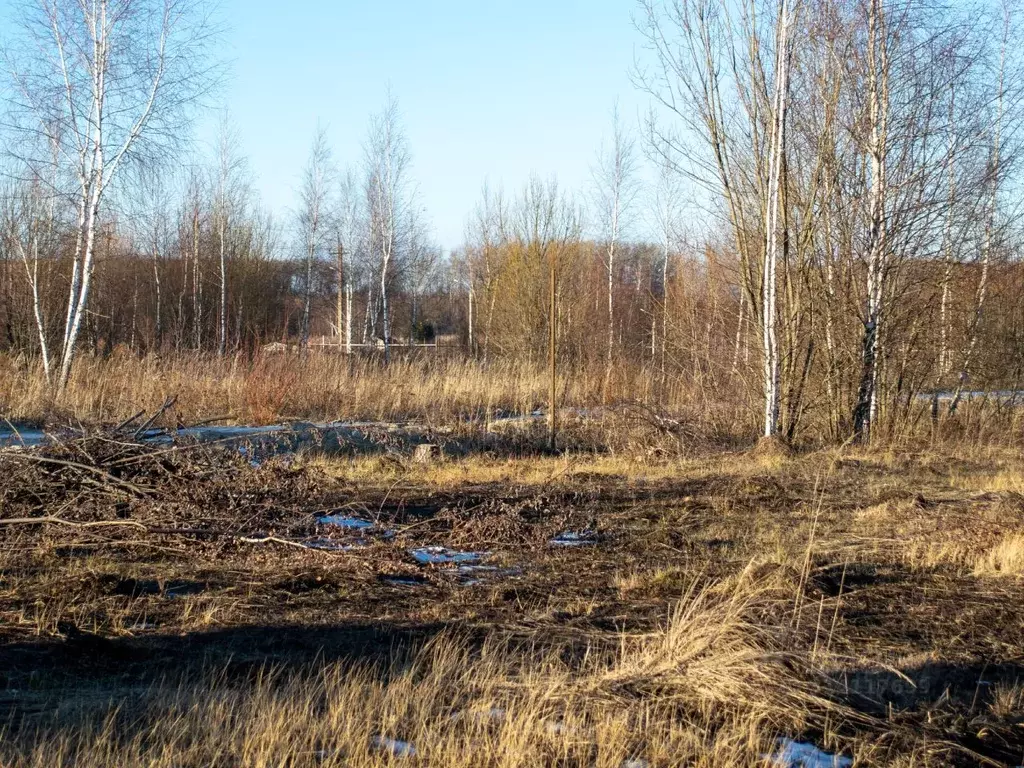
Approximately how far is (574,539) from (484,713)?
366 centimetres

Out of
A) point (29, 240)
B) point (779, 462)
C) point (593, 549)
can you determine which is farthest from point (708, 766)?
point (29, 240)

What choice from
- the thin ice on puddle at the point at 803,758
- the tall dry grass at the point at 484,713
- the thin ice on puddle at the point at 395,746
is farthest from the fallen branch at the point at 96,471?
the thin ice on puddle at the point at 803,758

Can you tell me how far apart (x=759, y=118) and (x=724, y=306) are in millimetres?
3703

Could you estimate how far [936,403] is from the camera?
14.9 meters

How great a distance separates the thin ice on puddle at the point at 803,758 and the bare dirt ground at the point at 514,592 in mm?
71

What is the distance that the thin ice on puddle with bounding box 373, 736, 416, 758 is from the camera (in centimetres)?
Result: 329

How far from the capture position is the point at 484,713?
11.9ft

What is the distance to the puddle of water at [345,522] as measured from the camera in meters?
7.10

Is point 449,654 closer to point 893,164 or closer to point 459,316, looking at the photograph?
point 893,164

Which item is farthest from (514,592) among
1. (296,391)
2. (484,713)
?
(296,391)

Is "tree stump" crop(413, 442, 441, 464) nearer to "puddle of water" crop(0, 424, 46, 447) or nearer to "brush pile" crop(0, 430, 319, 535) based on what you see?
"brush pile" crop(0, 430, 319, 535)

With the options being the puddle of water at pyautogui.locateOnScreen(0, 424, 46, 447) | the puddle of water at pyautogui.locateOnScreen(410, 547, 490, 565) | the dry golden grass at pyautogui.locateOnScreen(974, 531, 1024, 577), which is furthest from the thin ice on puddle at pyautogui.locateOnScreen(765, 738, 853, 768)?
the puddle of water at pyautogui.locateOnScreen(0, 424, 46, 447)

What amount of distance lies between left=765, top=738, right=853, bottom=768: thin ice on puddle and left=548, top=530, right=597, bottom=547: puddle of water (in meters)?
3.56

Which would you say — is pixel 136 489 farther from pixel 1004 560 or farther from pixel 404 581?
pixel 1004 560
